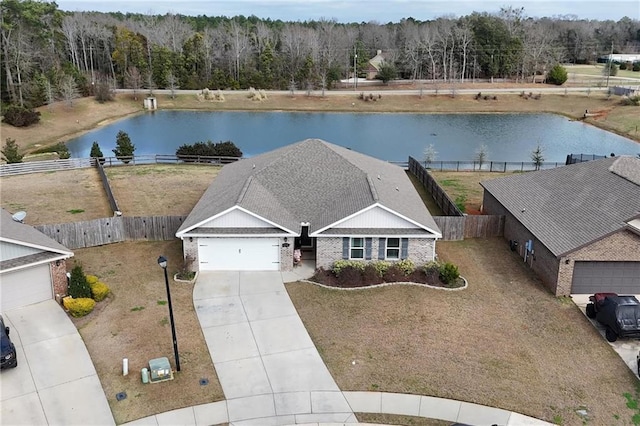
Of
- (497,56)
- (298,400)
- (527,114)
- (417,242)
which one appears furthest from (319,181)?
(497,56)

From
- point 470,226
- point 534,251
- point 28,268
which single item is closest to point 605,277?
point 534,251

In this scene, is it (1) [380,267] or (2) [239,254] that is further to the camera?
(2) [239,254]

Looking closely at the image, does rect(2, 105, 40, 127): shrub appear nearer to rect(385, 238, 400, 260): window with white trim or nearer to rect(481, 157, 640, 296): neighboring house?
rect(385, 238, 400, 260): window with white trim

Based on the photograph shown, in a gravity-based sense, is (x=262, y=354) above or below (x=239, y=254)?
below

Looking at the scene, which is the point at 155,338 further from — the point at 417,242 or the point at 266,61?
the point at 266,61

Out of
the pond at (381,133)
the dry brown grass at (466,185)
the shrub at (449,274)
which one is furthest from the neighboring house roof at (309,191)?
the pond at (381,133)

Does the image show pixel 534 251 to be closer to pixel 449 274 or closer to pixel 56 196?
pixel 449 274
